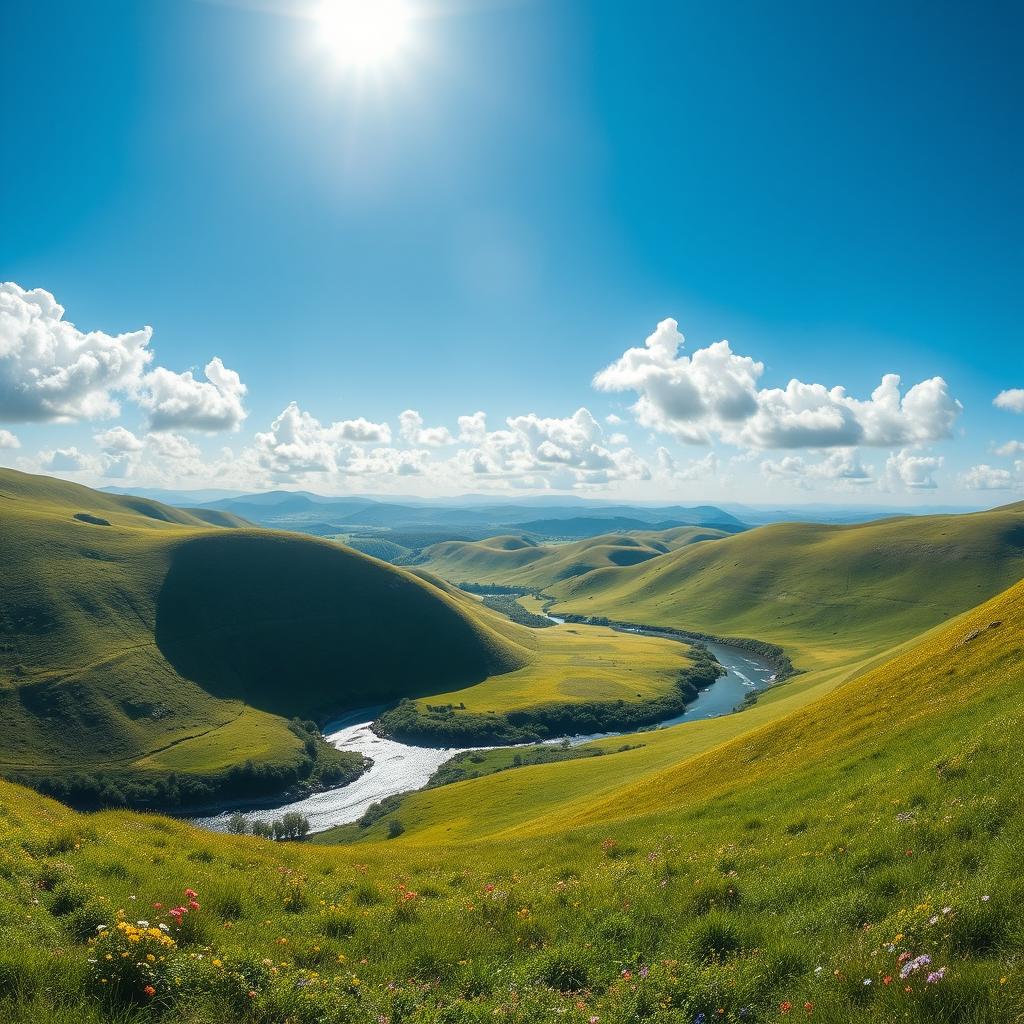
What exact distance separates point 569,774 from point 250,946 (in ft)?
300

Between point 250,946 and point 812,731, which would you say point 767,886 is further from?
point 812,731

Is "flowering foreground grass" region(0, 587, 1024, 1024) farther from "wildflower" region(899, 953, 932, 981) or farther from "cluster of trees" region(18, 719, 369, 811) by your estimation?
"cluster of trees" region(18, 719, 369, 811)

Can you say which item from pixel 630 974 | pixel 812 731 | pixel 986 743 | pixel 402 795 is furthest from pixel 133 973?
pixel 402 795

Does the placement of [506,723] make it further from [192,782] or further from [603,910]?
[603,910]

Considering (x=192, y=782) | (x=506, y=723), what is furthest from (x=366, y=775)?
(x=506, y=723)

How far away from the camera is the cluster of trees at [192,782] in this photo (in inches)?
5017

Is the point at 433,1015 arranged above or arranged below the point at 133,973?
below

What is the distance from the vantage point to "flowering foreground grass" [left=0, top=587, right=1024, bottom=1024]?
837 cm

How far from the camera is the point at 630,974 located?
10.2 m

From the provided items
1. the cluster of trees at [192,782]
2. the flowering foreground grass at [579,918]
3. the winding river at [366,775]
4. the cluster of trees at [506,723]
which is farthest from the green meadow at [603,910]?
the cluster of trees at [506,723]

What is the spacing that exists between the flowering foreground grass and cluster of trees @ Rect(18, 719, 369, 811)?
13542 cm

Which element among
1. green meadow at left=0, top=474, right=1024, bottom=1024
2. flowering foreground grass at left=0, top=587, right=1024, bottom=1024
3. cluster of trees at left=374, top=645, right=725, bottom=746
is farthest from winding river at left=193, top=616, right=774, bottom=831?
flowering foreground grass at left=0, top=587, right=1024, bottom=1024

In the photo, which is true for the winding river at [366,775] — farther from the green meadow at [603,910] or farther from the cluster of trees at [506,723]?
the green meadow at [603,910]

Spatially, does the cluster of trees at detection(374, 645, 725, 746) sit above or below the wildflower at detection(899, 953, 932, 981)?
below
